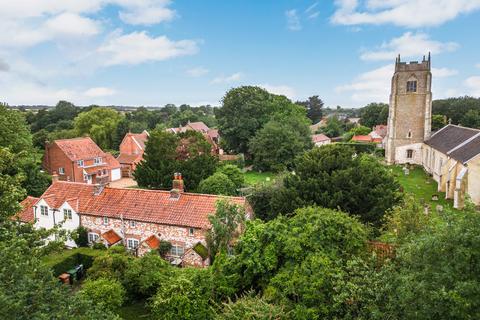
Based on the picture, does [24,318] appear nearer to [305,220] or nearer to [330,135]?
[305,220]

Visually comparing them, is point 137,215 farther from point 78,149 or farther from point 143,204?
point 78,149

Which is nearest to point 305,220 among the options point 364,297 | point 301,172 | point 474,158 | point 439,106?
point 364,297

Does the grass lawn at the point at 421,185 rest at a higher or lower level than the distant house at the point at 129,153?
lower

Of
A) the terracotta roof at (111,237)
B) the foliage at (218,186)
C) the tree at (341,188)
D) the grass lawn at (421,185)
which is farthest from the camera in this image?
the grass lawn at (421,185)

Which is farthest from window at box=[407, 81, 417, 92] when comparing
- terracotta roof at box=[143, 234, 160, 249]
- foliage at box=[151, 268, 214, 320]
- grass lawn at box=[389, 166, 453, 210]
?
foliage at box=[151, 268, 214, 320]

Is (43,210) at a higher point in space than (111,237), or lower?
higher

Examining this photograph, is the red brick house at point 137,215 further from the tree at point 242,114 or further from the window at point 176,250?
the tree at point 242,114

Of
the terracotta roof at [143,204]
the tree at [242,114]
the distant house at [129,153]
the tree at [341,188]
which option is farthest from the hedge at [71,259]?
the tree at [242,114]

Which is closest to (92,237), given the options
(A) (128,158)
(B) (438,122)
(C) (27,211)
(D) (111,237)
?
(D) (111,237)
